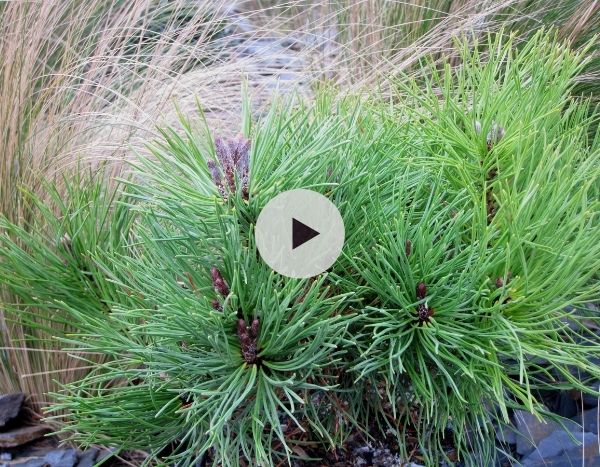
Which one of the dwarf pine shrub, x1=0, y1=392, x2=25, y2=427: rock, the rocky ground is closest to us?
the dwarf pine shrub

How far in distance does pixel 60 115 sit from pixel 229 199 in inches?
32.5

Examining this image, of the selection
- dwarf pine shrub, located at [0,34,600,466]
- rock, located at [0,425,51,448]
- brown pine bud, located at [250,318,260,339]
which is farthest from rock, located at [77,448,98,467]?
brown pine bud, located at [250,318,260,339]

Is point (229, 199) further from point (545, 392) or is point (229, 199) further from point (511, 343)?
point (545, 392)

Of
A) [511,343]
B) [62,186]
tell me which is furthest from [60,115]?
[511,343]

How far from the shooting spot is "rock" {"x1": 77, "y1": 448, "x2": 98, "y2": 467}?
4.03 ft

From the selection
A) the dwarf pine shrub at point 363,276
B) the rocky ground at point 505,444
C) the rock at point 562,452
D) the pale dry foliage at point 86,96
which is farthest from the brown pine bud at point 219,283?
the rock at point 562,452

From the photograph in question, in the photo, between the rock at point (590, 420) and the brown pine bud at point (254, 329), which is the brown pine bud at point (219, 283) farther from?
the rock at point (590, 420)

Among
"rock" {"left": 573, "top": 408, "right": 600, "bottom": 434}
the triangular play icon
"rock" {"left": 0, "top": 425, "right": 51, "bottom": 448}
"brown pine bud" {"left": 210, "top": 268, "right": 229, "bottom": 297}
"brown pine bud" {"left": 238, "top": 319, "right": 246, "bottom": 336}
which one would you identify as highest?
the triangular play icon

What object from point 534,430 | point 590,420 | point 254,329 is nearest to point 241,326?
point 254,329

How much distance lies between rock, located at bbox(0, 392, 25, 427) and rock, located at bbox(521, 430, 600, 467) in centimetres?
90

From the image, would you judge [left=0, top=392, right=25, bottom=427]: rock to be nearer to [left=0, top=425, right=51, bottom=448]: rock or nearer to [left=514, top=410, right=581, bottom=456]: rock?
[left=0, top=425, right=51, bottom=448]: rock

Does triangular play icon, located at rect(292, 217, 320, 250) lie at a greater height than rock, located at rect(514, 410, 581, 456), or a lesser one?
greater
